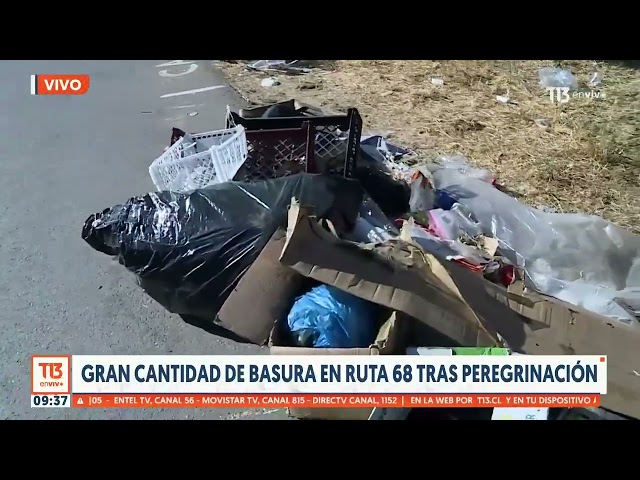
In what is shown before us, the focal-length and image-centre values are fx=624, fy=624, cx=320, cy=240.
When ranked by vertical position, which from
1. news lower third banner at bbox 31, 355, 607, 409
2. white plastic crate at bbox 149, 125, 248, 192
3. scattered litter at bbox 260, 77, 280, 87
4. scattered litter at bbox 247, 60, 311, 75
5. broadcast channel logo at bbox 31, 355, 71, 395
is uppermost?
scattered litter at bbox 247, 60, 311, 75

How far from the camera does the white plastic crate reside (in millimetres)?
2447

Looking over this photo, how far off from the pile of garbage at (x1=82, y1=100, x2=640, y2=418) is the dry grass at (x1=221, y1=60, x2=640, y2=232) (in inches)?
14.1

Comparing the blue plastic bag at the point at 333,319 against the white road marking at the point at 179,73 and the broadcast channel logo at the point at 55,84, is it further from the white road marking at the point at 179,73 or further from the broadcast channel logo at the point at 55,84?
the white road marking at the point at 179,73

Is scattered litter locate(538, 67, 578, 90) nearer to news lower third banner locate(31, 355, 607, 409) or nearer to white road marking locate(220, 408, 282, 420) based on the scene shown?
news lower third banner locate(31, 355, 607, 409)

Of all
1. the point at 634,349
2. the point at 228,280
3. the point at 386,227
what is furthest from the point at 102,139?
the point at 634,349

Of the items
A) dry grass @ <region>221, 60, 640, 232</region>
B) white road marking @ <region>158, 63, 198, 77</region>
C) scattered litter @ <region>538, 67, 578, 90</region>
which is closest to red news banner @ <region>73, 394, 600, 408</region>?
dry grass @ <region>221, 60, 640, 232</region>

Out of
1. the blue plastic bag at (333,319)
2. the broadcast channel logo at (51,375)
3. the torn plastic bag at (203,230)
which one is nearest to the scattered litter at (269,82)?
the torn plastic bag at (203,230)

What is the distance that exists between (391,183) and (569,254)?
80 cm

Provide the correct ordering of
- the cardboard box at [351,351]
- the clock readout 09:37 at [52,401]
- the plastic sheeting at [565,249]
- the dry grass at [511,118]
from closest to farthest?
the cardboard box at [351,351], the clock readout 09:37 at [52,401], the plastic sheeting at [565,249], the dry grass at [511,118]

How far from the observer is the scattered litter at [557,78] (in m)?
3.38

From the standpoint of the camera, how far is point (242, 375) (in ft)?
6.64

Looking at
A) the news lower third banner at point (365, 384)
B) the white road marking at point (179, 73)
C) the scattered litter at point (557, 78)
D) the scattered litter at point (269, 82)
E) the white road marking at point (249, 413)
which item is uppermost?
the scattered litter at point (557, 78)

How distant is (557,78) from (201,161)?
2042mm

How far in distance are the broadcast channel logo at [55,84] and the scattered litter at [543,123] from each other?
2321 mm
